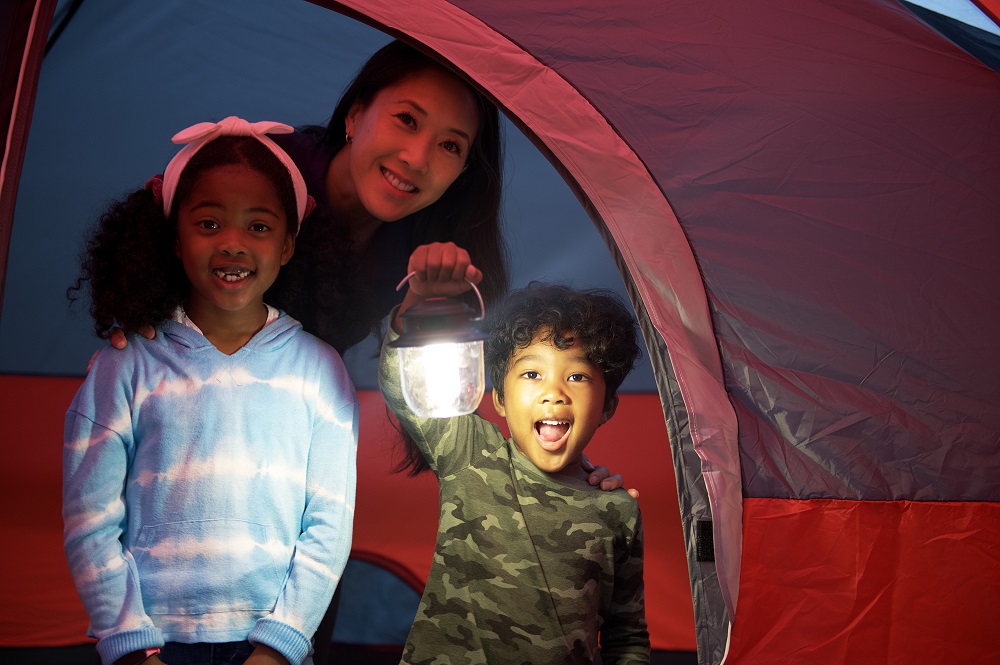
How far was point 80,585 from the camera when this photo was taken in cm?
133

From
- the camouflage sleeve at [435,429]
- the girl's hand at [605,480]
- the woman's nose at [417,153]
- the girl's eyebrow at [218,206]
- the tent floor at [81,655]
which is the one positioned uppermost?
the woman's nose at [417,153]

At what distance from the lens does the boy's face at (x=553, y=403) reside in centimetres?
156

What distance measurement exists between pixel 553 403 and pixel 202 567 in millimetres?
609

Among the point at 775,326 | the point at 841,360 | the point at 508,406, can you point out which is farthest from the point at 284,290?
the point at 841,360

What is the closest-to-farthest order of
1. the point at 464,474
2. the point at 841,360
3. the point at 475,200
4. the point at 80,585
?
1. the point at 80,585
2. the point at 841,360
3. the point at 464,474
4. the point at 475,200

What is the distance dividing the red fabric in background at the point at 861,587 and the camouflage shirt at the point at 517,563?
22 centimetres

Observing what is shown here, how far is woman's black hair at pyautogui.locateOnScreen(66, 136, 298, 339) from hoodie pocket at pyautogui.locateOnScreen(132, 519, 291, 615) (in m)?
0.32

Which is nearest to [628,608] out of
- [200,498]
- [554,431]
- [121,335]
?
[554,431]

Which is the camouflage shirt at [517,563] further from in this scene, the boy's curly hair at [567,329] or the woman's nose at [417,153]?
the woman's nose at [417,153]

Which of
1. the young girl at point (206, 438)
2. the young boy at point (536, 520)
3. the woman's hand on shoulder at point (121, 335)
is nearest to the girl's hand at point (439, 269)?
the young boy at point (536, 520)

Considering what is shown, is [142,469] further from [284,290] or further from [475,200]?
[475,200]

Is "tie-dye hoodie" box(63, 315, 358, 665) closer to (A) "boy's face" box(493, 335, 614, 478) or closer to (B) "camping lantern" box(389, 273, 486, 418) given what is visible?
(B) "camping lantern" box(389, 273, 486, 418)

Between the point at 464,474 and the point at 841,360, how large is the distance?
64cm

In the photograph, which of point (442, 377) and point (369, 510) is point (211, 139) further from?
point (369, 510)
